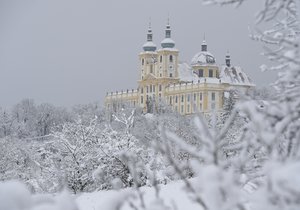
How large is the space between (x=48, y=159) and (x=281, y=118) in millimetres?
23045

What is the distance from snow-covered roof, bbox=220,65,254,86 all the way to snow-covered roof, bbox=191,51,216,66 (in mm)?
2478

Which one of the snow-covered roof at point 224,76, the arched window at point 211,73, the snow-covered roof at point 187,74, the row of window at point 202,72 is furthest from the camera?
the snow-covered roof at point 187,74

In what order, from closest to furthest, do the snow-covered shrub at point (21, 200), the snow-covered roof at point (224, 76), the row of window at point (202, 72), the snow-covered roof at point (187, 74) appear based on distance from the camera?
the snow-covered shrub at point (21, 200) → the snow-covered roof at point (224, 76) → the row of window at point (202, 72) → the snow-covered roof at point (187, 74)

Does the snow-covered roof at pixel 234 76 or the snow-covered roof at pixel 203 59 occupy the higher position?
the snow-covered roof at pixel 203 59

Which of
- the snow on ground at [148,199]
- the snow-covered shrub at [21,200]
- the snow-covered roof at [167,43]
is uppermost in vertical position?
the snow-covered roof at [167,43]

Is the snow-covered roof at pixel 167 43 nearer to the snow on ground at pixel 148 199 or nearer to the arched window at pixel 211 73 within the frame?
the arched window at pixel 211 73

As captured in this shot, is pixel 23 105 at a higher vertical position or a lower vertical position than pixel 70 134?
higher

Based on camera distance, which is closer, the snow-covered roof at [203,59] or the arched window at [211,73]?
the arched window at [211,73]

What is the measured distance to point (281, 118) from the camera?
346cm

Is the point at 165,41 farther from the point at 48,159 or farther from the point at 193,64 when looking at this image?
the point at 48,159

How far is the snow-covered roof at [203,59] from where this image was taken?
392ft

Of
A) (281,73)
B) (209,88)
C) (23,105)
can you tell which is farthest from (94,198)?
(23,105)

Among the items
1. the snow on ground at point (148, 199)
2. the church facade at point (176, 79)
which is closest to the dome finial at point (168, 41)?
the church facade at point (176, 79)

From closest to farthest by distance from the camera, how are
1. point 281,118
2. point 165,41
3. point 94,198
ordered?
point 281,118 → point 94,198 → point 165,41
